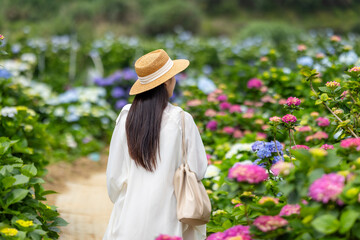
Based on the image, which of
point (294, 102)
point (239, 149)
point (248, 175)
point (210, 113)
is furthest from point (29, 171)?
point (210, 113)

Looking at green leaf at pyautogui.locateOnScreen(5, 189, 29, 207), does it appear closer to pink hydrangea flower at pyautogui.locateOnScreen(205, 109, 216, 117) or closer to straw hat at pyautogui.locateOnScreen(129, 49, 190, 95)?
straw hat at pyautogui.locateOnScreen(129, 49, 190, 95)

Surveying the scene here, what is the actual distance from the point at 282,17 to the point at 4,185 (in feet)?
74.8

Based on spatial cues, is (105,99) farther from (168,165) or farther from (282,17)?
(282,17)

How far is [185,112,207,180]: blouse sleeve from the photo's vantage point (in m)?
2.11

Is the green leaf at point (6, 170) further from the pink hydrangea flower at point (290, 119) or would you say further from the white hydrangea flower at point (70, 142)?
the white hydrangea flower at point (70, 142)

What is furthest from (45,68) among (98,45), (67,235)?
(67,235)

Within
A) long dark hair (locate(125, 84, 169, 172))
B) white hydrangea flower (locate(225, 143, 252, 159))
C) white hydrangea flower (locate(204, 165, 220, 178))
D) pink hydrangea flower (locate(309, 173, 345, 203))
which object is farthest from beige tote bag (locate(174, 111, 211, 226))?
white hydrangea flower (locate(225, 143, 252, 159))

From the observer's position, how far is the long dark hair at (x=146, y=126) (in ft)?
6.91

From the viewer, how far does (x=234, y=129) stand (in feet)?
Result: 13.5

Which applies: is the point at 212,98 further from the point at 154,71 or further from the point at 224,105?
the point at 154,71

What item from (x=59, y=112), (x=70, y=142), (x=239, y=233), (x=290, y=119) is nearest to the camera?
(x=239, y=233)

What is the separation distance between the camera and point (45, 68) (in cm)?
796

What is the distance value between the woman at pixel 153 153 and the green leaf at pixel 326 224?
2.56 feet

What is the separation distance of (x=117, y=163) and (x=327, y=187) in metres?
1.14
